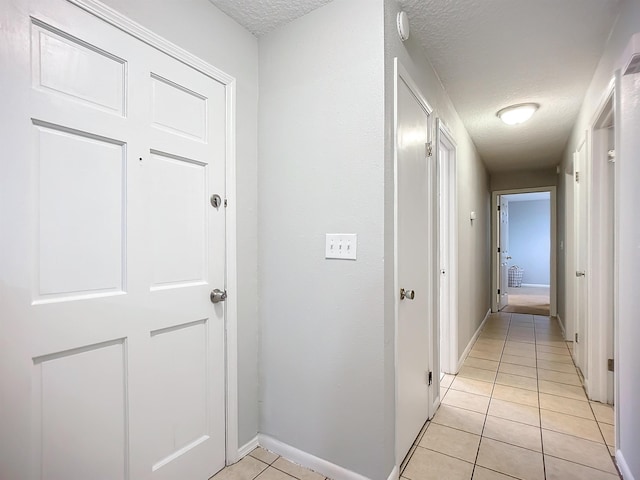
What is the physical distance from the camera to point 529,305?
239 inches

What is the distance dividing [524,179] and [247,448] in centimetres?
568

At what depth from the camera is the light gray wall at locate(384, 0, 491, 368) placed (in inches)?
58.4

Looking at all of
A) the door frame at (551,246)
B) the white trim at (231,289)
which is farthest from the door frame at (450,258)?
the door frame at (551,246)

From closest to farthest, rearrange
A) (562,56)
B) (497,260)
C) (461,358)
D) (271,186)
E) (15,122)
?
(15,122)
(271,186)
(562,56)
(461,358)
(497,260)

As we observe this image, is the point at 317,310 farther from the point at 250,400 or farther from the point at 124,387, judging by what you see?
the point at 124,387

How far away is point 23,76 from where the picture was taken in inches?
39.2

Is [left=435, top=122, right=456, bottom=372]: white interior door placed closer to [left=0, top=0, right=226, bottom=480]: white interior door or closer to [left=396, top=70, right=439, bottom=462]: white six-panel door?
[left=396, top=70, right=439, bottom=462]: white six-panel door

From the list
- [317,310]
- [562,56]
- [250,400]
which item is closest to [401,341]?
[317,310]

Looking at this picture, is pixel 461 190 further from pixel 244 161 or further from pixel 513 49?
pixel 244 161

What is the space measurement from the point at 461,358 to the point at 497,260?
10.2 feet

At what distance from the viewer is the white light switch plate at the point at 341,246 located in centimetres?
151

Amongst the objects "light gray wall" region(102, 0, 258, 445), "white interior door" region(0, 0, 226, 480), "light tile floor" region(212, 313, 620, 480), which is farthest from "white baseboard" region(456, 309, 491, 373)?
"white interior door" region(0, 0, 226, 480)

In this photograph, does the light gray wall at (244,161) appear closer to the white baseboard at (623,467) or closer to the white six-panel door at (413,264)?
the white six-panel door at (413,264)

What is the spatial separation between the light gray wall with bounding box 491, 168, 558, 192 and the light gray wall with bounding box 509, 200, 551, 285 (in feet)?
14.0
